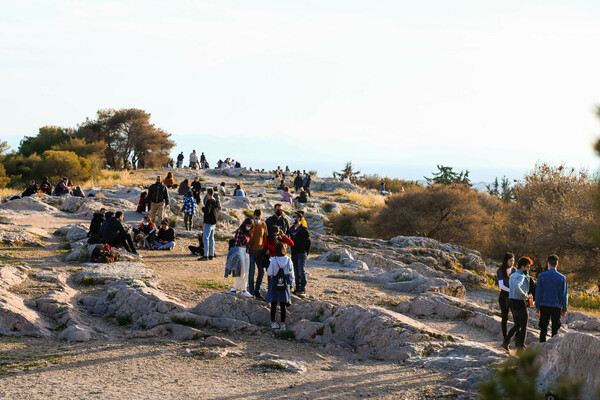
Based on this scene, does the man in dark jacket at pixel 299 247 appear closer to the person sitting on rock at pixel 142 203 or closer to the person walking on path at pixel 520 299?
the person walking on path at pixel 520 299

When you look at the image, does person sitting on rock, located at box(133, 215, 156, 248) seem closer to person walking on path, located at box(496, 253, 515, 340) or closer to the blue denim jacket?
person walking on path, located at box(496, 253, 515, 340)

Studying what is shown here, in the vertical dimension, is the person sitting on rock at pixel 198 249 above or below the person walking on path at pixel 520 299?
below

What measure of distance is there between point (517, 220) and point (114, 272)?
1926cm

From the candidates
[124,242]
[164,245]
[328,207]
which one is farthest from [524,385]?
[328,207]

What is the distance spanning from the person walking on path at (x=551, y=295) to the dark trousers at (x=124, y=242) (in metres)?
11.7

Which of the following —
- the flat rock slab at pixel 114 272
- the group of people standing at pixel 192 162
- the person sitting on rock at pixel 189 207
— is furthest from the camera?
the group of people standing at pixel 192 162

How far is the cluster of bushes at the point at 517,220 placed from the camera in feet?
75.4

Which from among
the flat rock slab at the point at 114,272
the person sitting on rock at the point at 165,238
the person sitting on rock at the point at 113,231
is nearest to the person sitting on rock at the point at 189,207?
the person sitting on rock at the point at 165,238

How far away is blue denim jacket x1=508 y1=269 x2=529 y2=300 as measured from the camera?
10.1m

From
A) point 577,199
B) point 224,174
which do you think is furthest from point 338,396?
point 224,174

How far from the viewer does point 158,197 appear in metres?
21.4

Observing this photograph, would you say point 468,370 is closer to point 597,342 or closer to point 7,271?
point 597,342

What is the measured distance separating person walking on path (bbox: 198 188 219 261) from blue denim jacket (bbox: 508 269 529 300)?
868 cm

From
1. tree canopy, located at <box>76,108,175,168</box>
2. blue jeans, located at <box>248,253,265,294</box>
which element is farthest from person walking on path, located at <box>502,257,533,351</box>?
tree canopy, located at <box>76,108,175,168</box>
